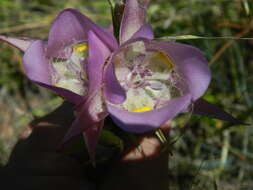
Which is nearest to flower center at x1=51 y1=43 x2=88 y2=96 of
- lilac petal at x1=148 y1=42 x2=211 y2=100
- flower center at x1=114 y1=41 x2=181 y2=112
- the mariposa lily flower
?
the mariposa lily flower

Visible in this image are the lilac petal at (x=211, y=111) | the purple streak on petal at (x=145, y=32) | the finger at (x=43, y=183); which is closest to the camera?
the purple streak on petal at (x=145, y=32)

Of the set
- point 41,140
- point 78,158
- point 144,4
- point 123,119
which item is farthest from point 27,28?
point 123,119

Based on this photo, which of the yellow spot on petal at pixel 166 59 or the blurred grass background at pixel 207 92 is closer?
the yellow spot on petal at pixel 166 59

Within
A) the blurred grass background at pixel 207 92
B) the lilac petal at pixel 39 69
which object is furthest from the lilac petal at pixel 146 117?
the blurred grass background at pixel 207 92

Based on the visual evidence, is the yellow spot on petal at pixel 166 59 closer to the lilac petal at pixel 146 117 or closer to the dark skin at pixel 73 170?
the lilac petal at pixel 146 117

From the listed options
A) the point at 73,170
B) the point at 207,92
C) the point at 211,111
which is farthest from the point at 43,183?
the point at 207,92

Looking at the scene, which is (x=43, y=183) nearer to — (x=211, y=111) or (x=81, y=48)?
(x=81, y=48)
